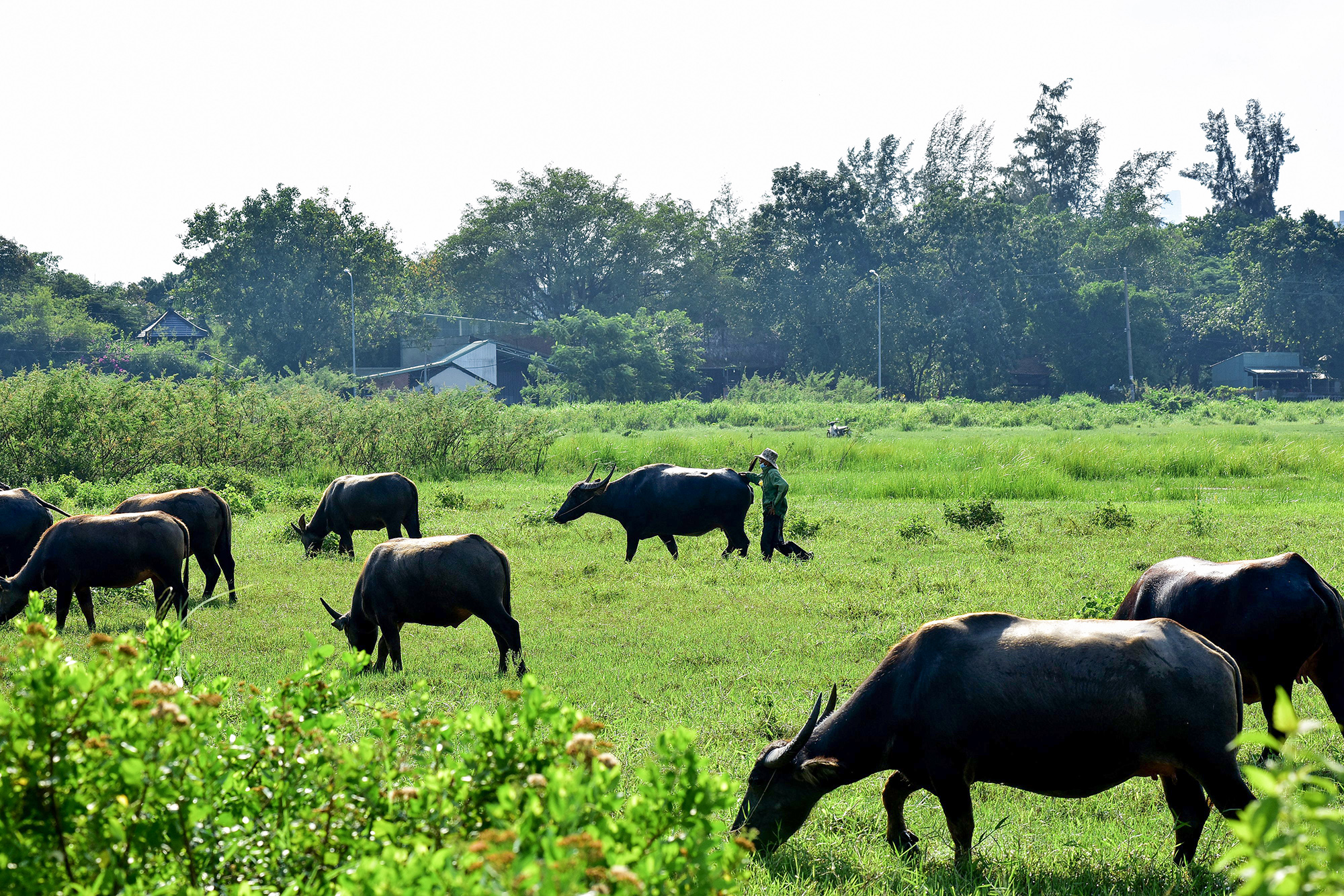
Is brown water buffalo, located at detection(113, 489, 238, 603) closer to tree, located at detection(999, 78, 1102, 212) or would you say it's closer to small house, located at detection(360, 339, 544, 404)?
small house, located at detection(360, 339, 544, 404)

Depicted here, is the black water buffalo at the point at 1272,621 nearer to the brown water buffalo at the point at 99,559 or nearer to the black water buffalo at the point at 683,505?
the black water buffalo at the point at 683,505

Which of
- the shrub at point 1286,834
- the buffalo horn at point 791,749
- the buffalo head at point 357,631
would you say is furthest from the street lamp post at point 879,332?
the shrub at point 1286,834

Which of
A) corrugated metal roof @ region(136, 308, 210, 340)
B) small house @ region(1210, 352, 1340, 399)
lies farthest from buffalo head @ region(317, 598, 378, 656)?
corrugated metal roof @ region(136, 308, 210, 340)

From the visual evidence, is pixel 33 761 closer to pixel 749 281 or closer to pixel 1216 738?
pixel 1216 738

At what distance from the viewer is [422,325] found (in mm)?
50031

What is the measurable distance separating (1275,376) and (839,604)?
48574 millimetres

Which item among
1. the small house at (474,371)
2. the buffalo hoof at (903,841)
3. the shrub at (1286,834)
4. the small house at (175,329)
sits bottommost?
the buffalo hoof at (903,841)

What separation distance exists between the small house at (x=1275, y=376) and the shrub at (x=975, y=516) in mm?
40790

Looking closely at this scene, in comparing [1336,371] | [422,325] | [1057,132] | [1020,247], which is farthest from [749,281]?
[1336,371]

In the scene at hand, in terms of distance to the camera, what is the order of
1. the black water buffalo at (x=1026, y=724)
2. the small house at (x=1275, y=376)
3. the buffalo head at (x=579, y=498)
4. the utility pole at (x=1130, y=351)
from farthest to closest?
the small house at (x=1275, y=376)
the utility pole at (x=1130, y=351)
the buffalo head at (x=579, y=498)
the black water buffalo at (x=1026, y=724)

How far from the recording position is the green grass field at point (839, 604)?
4422 mm

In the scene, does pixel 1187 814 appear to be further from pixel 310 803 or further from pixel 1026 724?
pixel 310 803

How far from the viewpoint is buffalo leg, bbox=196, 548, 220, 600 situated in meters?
9.91

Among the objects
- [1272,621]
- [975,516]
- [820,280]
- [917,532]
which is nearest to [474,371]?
[820,280]
